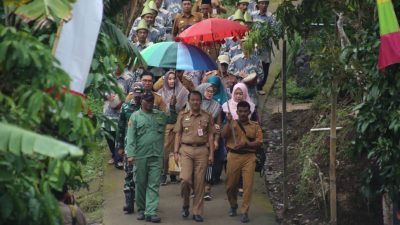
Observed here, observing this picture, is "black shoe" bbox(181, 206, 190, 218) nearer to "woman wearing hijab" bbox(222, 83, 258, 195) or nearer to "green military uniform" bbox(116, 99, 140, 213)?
"green military uniform" bbox(116, 99, 140, 213)

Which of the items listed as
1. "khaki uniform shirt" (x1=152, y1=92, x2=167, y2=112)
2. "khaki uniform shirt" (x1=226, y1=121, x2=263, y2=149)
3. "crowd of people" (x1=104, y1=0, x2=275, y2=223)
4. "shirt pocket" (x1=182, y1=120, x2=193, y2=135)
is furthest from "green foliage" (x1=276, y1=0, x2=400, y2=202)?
"khaki uniform shirt" (x1=152, y1=92, x2=167, y2=112)

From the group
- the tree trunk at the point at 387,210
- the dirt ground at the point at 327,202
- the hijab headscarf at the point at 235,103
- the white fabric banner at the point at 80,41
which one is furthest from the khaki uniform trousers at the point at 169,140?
the white fabric banner at the point at 80,41

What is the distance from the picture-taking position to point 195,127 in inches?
522

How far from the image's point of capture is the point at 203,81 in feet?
50.8

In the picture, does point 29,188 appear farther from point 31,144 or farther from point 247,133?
point 247,133

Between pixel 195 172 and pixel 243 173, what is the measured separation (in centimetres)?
66

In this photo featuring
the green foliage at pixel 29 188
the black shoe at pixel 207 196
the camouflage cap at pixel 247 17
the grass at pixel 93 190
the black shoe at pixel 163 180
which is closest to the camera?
the green foliage at pixel 29 188

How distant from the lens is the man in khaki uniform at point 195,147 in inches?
521

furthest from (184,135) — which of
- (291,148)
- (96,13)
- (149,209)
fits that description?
(96,13)

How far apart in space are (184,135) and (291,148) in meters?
3.12

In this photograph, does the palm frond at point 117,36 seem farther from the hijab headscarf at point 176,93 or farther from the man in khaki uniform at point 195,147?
the hijab headscarf at point 176,93

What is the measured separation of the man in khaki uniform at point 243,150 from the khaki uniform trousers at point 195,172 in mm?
362

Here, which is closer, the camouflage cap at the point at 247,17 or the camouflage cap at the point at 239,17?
the camouflage cap at the point at 247,17

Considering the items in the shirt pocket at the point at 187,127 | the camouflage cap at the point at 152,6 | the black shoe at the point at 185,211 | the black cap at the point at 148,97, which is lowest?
the black shoe at the point at 185,211
